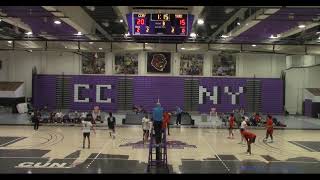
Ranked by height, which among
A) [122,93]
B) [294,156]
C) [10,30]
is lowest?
[294,156]

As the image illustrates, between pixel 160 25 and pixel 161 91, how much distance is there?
31953 millimetres

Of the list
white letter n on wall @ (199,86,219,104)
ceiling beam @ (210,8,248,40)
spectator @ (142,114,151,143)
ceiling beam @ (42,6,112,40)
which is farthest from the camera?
white letter n on wall @ (199,86,219,104)

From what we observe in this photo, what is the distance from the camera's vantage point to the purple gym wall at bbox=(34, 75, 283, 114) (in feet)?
148

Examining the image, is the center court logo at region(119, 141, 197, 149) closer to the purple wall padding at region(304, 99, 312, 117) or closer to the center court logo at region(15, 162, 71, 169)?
the center court logo at region(15, 162, 71, 169)

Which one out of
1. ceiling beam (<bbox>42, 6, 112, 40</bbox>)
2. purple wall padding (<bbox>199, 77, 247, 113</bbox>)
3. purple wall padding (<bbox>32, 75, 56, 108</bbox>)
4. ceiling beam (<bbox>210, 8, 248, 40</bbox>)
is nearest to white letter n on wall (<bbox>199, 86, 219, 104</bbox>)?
purple wall padding (<bbox>199, 77, 247, 113</bbox>)

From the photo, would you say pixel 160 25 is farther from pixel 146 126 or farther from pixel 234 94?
pixel 234 94

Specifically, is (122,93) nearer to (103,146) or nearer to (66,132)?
(66,132)

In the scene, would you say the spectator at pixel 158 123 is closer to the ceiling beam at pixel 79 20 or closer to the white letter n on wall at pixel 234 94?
the ceiling beam at pixel 79 20

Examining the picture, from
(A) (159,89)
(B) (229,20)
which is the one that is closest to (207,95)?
(A) (159,89)

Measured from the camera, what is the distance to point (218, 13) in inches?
1037

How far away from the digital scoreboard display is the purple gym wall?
3126cm

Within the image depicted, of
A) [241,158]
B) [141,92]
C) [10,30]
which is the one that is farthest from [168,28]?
[141,92]

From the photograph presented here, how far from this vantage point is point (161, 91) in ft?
148
